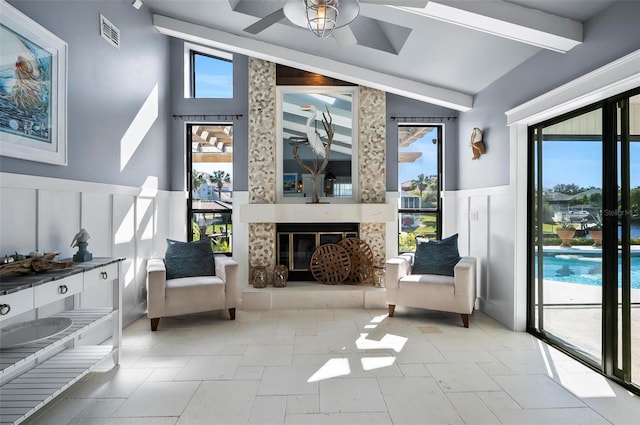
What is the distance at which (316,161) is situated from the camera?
5082 millimetres

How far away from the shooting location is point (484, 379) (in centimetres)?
261

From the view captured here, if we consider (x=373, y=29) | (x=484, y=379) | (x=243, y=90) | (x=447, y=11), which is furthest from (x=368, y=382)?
(x=243, y=90)

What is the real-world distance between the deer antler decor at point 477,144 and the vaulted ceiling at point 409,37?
0.49 meters

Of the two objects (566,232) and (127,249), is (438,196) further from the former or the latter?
(127,249)

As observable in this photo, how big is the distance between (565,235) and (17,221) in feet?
13.6

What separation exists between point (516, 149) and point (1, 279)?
410 centimetres

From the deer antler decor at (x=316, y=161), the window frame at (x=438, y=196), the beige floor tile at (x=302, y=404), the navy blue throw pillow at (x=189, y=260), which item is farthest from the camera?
the window frame at (x=438, y=196)

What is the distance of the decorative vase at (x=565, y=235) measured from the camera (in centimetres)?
308

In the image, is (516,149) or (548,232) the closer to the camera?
(548,232)

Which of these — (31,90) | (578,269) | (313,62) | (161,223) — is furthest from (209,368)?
(313,62)

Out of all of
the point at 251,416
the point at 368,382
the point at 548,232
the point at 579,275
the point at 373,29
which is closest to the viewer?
the point at 251,416

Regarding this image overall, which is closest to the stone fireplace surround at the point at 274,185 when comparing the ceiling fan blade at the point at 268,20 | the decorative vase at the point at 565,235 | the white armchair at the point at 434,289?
the white armchair at the point at 434,289

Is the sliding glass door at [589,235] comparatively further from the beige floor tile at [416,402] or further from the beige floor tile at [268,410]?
the beige floor tile at [268,410]

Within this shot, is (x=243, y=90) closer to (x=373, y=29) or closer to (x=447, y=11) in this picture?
(x=373, y=29)
